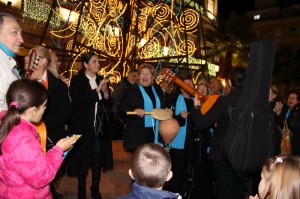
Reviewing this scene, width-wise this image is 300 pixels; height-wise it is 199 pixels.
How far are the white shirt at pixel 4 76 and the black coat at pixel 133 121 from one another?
1.87m

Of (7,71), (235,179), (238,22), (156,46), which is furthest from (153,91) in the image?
(238,22)

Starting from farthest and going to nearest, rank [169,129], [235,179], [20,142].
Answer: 1. [169,129]
2. [235,179]
3. [20,142]

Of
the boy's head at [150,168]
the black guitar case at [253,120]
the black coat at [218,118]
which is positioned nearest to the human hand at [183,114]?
the black coat at [218,118]

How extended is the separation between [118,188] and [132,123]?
1.43m

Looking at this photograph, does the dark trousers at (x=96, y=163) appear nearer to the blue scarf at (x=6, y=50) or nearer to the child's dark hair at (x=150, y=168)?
the blue scarf at (x=6, y=50)

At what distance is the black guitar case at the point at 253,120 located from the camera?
11.0 ft

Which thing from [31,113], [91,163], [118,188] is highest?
[31,113]

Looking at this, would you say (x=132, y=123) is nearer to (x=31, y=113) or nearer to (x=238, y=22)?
(x=31, y=113)

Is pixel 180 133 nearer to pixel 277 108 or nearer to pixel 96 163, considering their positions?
pixel 96 163

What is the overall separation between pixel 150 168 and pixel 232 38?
3024cm

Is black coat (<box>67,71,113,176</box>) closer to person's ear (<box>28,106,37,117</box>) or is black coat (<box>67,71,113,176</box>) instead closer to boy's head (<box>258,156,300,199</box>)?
person's ear (<box>28,106,37,117</box>)

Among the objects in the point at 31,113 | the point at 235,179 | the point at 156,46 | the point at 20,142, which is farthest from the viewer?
the point at 156,46

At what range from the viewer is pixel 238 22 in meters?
30.4

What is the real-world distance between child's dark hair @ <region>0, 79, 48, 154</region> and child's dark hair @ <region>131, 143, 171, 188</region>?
890mm
